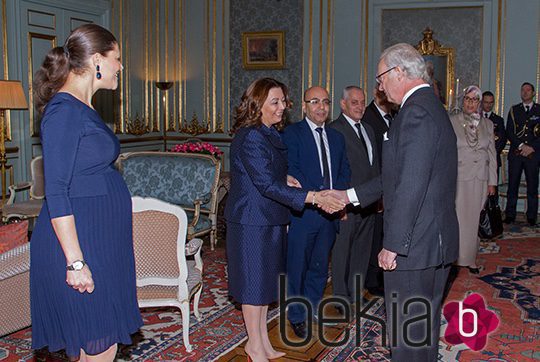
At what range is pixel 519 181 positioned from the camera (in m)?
8.63

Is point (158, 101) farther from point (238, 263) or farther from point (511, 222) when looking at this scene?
point (238, 263)

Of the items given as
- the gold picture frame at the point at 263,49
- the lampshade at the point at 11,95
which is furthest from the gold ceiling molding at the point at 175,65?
the lampshade at the point at 11,95

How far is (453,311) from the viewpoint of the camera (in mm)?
4770

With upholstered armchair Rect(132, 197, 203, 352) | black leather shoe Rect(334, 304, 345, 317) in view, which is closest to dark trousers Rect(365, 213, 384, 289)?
black leather shoe Rect(334, 304, 345, 317)

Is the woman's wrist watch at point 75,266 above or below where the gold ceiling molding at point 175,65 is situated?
below

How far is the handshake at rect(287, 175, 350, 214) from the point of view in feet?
11.8

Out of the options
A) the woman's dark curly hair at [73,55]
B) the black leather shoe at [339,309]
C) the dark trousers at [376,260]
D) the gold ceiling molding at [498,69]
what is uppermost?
the gold ceiling molding at [498,69]

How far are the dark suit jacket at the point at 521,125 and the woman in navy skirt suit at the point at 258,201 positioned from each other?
19.5 feet

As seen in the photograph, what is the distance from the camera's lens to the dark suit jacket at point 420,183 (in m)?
2.67

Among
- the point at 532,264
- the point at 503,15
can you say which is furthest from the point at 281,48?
the point at 532,264

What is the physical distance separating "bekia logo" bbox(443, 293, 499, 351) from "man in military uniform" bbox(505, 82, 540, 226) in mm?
3809

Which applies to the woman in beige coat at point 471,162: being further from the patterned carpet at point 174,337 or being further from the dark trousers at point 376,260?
the patterned carpet at point 174,337

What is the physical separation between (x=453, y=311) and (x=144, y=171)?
3471 mm

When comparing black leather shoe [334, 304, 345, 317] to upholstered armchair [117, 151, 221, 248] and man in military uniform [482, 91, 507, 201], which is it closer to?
upholstered armchair [117, 151, 221, 248]
